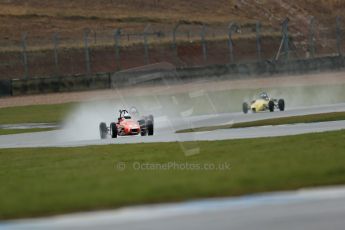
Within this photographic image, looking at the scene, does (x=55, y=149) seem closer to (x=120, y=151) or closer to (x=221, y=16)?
(x=120, y=151)

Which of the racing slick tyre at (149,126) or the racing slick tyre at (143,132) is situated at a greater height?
the racing slick tyre at (149,126)

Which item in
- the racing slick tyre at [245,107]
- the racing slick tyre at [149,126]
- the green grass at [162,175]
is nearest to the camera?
the green grass at [162,175]

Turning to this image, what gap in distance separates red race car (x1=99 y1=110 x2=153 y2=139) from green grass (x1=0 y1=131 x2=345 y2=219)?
196 inches

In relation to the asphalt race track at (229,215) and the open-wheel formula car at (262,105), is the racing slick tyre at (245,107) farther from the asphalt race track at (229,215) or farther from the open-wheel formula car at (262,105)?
the asphalt race track at (229,215)

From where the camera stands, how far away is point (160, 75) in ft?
159

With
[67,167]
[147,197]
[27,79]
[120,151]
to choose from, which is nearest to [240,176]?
[147,197]

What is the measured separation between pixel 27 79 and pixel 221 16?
27421 millimetres

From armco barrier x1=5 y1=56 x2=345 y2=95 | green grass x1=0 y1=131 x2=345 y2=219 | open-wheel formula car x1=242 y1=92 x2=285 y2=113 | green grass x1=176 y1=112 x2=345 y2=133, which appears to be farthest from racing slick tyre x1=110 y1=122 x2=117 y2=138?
armco barrier x1=5 y1=56 x2=345 y2=95

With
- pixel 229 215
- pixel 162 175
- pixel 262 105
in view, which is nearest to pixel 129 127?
pixel 262 105

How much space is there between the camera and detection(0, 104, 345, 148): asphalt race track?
24.1m

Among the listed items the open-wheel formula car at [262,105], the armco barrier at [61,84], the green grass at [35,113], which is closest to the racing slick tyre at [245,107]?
the open-wheel formula car at [262,105]

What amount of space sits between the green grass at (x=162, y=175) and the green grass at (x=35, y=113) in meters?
17.3

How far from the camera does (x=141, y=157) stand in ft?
64.1

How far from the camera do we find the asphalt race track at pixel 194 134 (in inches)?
949
